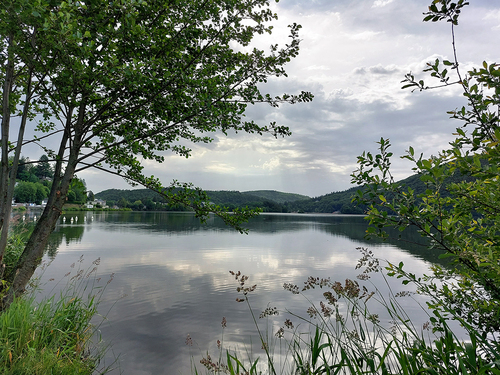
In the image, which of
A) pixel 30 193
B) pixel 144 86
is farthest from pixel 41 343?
pixel 30 193

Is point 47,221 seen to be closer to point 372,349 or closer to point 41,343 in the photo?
point 41,343

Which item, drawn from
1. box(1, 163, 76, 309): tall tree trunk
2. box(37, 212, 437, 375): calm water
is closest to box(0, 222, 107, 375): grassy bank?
box(1, 163, 76, 309): tall tree trunk

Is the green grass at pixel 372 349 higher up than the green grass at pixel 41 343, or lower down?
higher up

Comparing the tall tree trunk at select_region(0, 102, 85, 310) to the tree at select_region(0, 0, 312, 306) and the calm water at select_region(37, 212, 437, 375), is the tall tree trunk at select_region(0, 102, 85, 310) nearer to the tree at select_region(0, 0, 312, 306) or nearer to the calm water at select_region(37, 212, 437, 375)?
the tree at select_region(0, 0, 312, 306)

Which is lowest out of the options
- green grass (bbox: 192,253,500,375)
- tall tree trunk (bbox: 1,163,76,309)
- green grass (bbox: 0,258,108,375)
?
green grass (bbox: 0,258,108,375)

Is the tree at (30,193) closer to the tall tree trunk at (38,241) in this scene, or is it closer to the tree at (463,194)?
the tall tree trunk at (38,241)

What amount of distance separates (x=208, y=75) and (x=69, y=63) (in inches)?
87.4

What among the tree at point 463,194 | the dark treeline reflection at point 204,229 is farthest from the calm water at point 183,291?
the tree at point 463,194

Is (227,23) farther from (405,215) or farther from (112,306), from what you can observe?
(112,306)

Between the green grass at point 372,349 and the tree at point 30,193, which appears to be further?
the tree at point 30,193

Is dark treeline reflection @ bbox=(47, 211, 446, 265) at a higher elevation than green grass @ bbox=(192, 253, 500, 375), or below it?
below

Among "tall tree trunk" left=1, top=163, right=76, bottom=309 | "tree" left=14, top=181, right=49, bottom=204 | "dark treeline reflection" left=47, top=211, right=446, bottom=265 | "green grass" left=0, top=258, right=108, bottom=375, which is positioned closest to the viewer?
"green grass" left=0, top=258, right=108, bottom=375

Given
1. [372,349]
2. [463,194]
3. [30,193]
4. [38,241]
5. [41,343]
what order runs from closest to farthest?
1. [463,194]
2. [372,349]
3. [41,343]
4. [38,241]
5. [30,193]

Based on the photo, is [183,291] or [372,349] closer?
[372,349]
